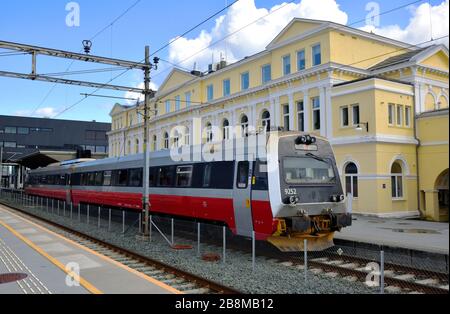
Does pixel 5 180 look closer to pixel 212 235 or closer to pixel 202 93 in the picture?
pixel 202 93

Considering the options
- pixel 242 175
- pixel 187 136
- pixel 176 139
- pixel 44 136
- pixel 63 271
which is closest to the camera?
pixel 63 271

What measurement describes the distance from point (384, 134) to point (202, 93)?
60.6 ft

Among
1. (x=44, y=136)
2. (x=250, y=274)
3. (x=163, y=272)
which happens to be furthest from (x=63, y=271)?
(x=44, y=136)

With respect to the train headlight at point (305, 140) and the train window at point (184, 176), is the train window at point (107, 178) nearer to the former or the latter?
the train window at point (184, 176)

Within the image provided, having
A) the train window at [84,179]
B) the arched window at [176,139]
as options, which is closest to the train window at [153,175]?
the train window at [84,179]

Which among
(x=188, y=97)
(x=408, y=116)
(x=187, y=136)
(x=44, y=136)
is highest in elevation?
(x=44, y=136)

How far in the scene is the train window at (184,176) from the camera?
14.4 meters

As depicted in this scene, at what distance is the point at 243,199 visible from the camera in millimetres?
11469

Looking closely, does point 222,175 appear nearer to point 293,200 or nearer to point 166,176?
point 293,200

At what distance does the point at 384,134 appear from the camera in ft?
71.6

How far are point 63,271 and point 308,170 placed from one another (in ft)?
21.9

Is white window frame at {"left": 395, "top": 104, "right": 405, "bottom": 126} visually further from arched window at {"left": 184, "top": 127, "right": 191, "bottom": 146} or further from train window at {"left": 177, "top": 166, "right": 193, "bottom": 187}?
arched window at {"left": 184, "top": 127, "right": 191, "bottom": 146}

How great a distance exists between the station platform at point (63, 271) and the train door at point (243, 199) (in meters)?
3.55

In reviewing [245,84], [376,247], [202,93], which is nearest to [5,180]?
[202,93]
